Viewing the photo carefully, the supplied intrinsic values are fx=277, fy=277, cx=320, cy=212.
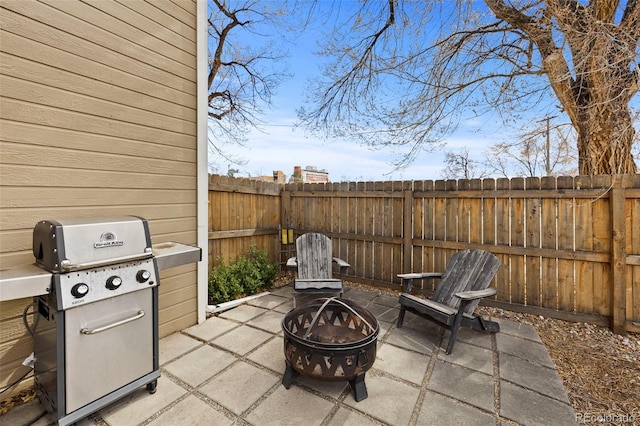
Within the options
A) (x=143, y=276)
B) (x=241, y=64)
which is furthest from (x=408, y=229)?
(x=241, y=64)

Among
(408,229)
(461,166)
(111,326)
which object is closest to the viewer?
(111,326)

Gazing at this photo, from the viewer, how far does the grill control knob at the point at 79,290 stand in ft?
5.03

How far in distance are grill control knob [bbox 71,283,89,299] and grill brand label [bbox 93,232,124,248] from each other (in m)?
0.23

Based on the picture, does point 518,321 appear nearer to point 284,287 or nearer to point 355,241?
point 355,241

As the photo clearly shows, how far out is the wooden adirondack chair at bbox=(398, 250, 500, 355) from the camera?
248 centimetres

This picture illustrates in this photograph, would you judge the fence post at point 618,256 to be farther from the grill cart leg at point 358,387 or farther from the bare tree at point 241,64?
the bare tree at point 241,64

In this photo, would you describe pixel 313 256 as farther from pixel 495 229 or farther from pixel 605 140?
pixel 605 140

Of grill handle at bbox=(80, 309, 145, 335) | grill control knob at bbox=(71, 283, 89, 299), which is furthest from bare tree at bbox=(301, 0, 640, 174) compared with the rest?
grill control knob at bbox=(71, 283, 89, 299)

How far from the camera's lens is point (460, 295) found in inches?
97.7

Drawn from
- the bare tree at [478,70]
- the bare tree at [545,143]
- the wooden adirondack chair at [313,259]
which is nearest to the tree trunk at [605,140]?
the bare tree at [478,70]

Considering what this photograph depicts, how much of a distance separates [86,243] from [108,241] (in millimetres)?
106

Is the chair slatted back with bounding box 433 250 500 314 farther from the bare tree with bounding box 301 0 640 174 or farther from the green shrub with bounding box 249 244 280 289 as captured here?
the green shrub with bounding box 249 244 280 289

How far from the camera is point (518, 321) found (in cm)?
314

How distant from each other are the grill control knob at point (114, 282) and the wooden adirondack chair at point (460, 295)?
7.94 feet
